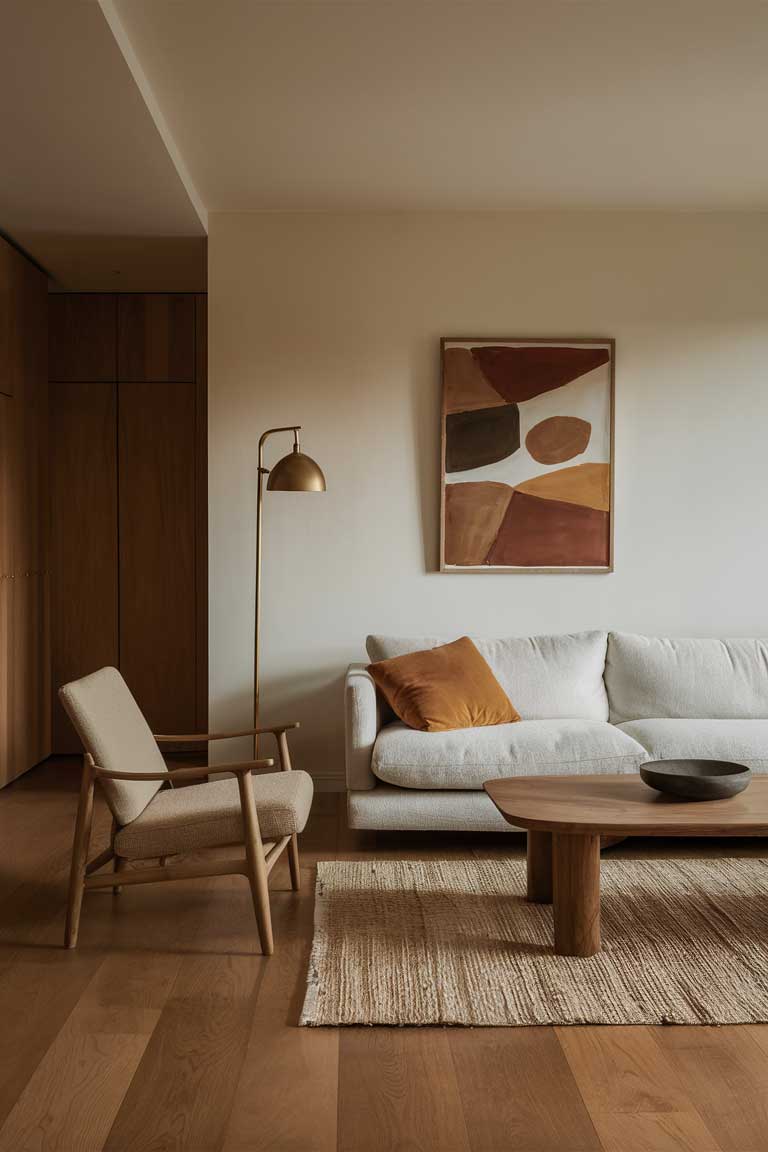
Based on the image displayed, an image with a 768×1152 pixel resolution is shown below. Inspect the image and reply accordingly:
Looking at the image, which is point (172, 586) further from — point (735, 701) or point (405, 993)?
point (405, 993)

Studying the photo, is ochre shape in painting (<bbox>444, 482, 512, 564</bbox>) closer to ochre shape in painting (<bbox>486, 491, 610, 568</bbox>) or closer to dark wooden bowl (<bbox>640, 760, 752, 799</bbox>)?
ochre shape in painting (<bbox>486, 491, 610, 568</bbox>)

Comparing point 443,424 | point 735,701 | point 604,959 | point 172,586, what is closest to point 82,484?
point 172,586

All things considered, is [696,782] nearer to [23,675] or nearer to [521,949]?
[521,949]

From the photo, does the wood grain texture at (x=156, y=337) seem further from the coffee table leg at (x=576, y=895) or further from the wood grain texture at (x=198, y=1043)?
the coffee table leg at (x=576, y=895)

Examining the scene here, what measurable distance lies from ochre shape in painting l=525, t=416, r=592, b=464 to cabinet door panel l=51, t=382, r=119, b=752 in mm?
2533

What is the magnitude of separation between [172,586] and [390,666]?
2073 millimetres

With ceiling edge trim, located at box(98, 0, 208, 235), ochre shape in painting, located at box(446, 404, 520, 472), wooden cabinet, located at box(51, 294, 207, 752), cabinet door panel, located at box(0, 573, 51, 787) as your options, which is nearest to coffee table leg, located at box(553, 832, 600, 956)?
ochre shape in painting, located at box(446, 404, 520, 472)

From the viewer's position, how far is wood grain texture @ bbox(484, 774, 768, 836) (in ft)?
→ 9.43

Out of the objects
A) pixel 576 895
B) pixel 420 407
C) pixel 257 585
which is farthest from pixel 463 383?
pixel 576 895

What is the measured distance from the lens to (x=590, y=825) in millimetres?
2863

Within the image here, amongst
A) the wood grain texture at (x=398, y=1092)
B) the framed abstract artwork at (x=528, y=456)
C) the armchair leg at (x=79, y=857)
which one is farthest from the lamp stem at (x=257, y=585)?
the wood grain texture at (x=398, y=1092)

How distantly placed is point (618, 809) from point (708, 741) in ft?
3.93

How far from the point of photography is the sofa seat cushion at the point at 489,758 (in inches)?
154

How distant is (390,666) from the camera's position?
173 inches
